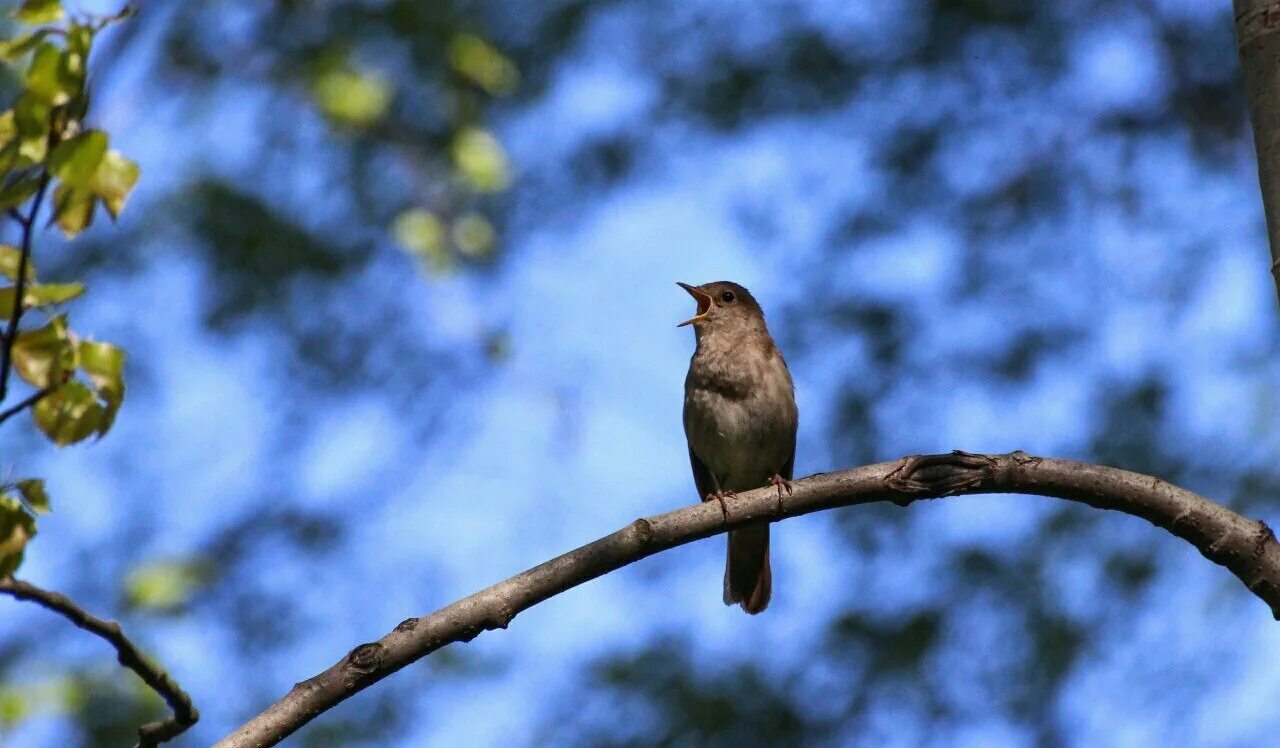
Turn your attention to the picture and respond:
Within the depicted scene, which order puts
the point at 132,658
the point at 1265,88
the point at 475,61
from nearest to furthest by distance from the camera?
the point at 132,658
the point at 1265,88
the point at 475,61

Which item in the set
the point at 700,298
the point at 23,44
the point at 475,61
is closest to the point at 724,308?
the point at 700,298

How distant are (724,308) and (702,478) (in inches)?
39.2

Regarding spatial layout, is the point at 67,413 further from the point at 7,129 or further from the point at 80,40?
the point at 80,40

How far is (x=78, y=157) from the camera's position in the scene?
197cm

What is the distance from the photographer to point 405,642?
128 inches

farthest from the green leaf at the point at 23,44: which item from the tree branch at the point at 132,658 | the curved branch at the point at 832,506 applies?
the curved branch at the point at 832,506

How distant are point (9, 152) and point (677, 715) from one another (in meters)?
8.92

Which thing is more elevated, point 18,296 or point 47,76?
point 47,76

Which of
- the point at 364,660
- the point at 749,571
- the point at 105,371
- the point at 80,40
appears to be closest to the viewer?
the point at 80,40

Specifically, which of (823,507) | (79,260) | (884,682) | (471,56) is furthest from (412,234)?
(823,507)

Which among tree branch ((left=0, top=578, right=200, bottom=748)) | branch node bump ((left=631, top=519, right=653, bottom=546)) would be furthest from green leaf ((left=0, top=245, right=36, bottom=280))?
branch node bump ((left=631, top=519, right=653, bottom=546))

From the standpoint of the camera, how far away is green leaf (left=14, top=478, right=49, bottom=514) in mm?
2086

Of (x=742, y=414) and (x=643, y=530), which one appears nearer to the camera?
(x=643, y=530)

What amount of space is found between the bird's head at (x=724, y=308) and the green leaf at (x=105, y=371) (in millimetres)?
5516
